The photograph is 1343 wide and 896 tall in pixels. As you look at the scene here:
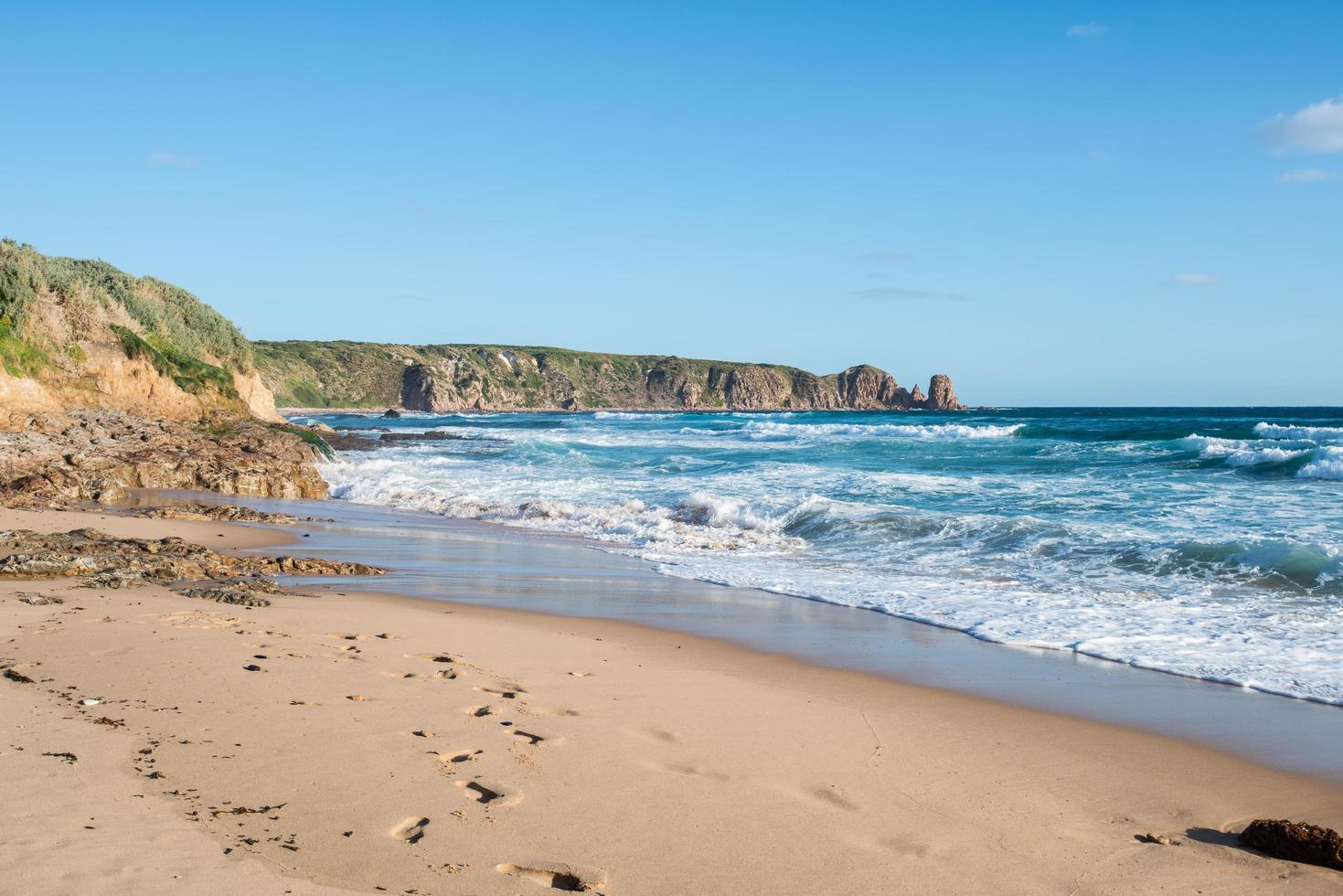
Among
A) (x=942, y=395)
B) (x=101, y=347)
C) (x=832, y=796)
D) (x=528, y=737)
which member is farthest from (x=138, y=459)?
(x=942, y=395)

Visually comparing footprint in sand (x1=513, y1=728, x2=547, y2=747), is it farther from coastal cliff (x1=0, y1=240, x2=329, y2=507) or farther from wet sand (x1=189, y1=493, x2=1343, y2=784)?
coastal cliff (x1=0, y1=240, x2=329, y2=507)

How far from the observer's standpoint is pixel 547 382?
13188cm

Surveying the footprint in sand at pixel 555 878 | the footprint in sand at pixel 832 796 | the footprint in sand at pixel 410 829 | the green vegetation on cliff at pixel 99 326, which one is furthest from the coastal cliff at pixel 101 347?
the footprint in sand at pixel 832 796

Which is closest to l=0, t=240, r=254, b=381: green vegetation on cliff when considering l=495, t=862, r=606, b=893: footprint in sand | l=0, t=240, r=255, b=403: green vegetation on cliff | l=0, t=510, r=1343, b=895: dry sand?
l=0, t=240, r=255, b=403: green vegetation on cliff

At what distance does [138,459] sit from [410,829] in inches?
538

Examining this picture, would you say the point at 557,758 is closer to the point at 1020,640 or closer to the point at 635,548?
the point at 1020,640

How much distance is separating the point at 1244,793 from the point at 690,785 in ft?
8.45

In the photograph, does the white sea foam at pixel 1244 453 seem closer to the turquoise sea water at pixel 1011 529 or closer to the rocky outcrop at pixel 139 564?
the turquoise sea water at pixel 1011 529

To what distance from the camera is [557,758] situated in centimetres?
401

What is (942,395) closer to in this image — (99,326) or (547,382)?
(547,382)

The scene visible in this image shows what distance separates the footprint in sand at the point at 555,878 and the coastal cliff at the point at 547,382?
94.9 m

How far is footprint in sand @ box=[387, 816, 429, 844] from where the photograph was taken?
10.3ft

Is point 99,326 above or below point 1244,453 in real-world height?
above

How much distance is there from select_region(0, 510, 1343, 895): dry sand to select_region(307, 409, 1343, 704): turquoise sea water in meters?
2.63
